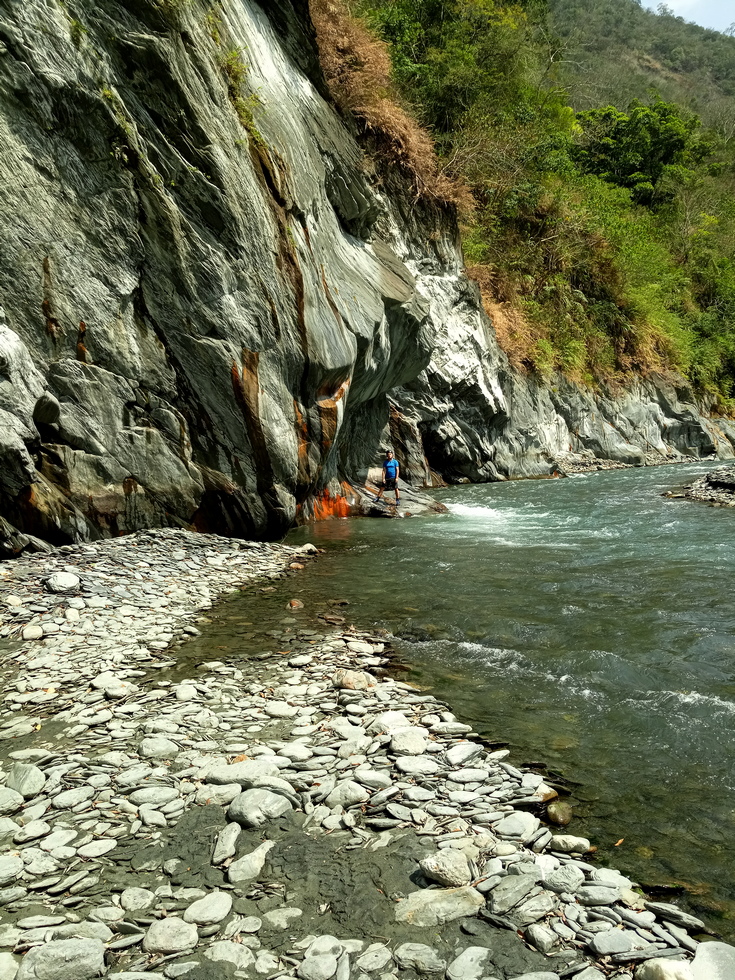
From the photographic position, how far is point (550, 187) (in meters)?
32.4

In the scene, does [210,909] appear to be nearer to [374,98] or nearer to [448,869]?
[448,869]

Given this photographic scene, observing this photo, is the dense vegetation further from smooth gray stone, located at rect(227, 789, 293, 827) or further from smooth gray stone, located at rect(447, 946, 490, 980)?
smooth gray stone, located at rect(447, 946, 490, 980)

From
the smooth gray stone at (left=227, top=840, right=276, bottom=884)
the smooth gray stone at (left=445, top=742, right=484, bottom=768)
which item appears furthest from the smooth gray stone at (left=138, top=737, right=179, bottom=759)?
the smooth gray stone at (left=445, top=742, right=484, bottom=768)

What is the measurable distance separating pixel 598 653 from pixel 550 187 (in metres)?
32.3

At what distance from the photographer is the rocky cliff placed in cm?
888

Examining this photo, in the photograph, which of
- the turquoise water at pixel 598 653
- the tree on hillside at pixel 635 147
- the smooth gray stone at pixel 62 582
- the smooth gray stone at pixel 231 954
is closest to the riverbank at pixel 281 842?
the smooth gray stone at pixel 231 954

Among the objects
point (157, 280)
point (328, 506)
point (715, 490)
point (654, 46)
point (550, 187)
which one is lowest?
point (328, 506)

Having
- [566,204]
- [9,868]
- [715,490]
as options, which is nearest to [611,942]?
[9,868]

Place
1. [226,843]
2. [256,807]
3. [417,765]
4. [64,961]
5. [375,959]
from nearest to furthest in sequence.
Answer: [64,961]
[375,959]
[226,843]
[256,807]
[417,765]

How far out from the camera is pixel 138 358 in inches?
401

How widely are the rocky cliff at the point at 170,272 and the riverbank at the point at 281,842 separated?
4.51 m

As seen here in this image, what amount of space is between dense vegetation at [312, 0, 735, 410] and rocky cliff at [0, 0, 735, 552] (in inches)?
370

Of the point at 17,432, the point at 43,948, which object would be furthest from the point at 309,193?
the point at 43,948

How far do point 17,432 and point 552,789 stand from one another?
8.03 metres
